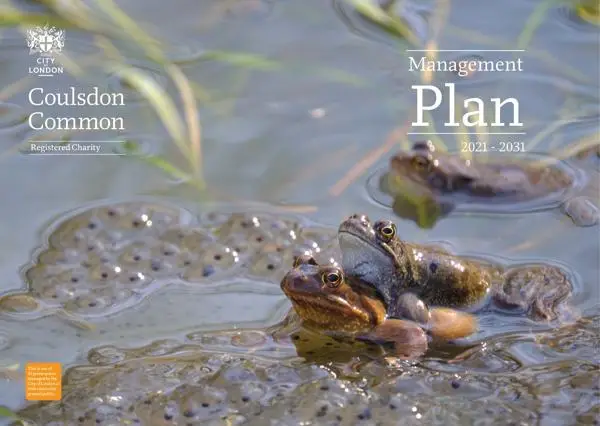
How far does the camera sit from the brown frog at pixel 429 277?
14.5ft

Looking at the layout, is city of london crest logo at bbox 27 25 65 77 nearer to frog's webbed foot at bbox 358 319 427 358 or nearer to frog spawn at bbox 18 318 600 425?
frog spawn at bbox 18 318 600 425

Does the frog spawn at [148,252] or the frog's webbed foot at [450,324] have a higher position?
the frog spawn at [148,252]

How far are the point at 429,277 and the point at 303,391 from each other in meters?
0.92

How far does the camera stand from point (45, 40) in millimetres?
5848

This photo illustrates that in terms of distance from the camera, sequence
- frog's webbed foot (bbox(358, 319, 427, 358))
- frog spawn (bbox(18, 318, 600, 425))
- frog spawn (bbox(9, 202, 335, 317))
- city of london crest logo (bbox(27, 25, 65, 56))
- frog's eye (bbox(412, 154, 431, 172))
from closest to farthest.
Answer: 1. frog spawn (bbox(18, 318, 600, 425))
2. frog's webbed foot (bbox(358, 319, 427, 358))
3. frog spawn (bbox(9, 202, 335, 317))
4. frog's eye (bbox(412, 154, 431, 172))
5. city of london crest logo (bbox(27, 25, 65, 56))

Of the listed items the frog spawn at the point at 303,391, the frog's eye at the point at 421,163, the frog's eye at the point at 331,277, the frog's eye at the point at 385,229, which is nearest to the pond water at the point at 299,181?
the frog spawn at the point at 303,391

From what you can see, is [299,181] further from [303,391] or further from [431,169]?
[303,391]

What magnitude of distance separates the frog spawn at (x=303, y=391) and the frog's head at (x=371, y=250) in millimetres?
463

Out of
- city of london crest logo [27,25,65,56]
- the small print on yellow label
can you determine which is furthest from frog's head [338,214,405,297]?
city of london crest logo [27,25,65,56]

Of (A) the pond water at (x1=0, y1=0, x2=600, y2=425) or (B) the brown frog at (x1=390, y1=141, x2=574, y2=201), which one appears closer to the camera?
(A) the pond water at (x1=0, y1=0, x2=600, y2=425)

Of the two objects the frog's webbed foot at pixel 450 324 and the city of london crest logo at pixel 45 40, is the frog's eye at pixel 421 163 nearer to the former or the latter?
the frog's webbed foot at pixel 450 324

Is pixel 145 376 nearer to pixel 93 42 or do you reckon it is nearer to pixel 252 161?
pixel 252 161

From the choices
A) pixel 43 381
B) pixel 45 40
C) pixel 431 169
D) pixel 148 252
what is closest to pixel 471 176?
pixel 431 169

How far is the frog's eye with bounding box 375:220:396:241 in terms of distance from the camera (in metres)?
4.38
